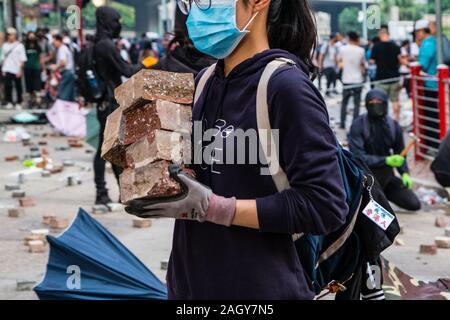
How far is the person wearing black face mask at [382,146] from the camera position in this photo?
8945 mm

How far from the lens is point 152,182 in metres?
2.31

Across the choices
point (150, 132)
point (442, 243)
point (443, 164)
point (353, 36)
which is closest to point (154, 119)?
point (150, 132)

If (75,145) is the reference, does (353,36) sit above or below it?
above

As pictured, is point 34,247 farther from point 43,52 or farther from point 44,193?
point 43,52

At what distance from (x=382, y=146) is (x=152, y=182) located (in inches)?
276

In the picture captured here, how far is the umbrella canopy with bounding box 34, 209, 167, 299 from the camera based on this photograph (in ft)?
15.9

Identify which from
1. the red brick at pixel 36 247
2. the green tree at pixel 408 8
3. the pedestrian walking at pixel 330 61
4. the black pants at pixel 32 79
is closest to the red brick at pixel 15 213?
the red brick at pixel 36 247

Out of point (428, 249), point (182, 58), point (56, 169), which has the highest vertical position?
point (182, 58)

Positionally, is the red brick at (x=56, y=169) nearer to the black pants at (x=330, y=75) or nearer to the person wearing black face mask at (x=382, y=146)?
the person wearing black face mask at (x=382, y=146)

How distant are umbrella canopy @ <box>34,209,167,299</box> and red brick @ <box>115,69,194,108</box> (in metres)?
2.47

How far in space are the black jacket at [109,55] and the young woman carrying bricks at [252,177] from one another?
577 centimetres

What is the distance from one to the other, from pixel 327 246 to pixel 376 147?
641 cm

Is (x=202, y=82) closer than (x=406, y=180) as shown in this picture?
Yes

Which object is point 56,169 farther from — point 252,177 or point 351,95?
point 252,177
